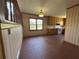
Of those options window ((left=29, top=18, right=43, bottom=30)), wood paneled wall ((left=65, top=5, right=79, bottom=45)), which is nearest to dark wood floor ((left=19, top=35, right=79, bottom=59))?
wood paneled wall ((left=65, top=5, right=79, bottom=45))

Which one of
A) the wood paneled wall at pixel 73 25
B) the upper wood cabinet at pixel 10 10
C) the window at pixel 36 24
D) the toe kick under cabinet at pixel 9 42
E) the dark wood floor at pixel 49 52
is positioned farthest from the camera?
the window at pixel 36 24

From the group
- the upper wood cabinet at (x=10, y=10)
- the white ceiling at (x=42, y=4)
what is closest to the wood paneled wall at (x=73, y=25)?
the white ceiling at (x=42, y=4)

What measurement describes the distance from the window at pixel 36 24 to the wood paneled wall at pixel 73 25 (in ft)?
12.4

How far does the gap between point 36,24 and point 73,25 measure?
4321 mm

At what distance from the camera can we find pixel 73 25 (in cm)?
502

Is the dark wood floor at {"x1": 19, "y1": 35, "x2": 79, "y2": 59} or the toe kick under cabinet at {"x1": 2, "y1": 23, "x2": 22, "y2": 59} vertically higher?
the toe kick under cabinet at {"x1": 2, "y1": 23, "x2": 22, "y2": 59}

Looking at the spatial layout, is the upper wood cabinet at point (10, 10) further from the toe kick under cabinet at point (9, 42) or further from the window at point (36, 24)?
the window at point (36, 24)

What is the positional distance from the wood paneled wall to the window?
379cm

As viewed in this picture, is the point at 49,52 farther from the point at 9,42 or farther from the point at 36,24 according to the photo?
the point at 36,24

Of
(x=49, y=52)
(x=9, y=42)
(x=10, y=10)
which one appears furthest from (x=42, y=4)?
(x=9, y=42)

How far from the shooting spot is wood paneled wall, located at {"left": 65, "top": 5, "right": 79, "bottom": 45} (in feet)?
15.6

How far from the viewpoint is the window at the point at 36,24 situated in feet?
27.2

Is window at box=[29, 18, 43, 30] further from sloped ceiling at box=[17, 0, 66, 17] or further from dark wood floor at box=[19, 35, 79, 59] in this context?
dark wood floor at box=[19, 35, 79, 59]

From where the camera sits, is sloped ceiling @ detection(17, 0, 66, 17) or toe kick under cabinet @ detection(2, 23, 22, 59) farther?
sloped ceiling @ detection(17, 0, 66, 17)
